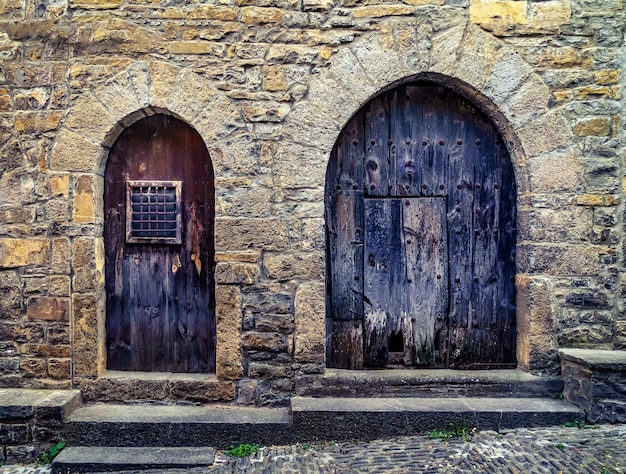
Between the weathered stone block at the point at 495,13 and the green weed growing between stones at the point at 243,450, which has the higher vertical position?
the weathered stone block at the point at 495,13

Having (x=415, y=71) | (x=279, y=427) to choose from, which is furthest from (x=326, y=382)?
(x=415, y=71)

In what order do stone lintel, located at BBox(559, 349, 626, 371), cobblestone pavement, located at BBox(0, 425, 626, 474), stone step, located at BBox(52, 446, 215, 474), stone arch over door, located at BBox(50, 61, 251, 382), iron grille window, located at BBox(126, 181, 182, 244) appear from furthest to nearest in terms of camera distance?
1. iron grille window, located at BBox(126, 181, 182, 244)
2. stone arch over door, located at BBox(50, 61, 251, 382)
3. stone lintel, located at BBox(559, 349, 626, 371)
4. stone step, located at BBox(52, 446, 215, 474)
5. cobblestone pavement, located at BBox(0, 425, 626, 474)

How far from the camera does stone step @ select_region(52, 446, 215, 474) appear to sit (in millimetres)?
2822

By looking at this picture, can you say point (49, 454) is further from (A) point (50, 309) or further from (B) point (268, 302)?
(B) point (268, 302)

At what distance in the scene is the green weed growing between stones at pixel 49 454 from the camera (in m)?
3.00

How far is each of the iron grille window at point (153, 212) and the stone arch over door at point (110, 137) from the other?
246 millimetres

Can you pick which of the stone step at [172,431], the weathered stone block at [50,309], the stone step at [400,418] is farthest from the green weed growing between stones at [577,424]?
the weathered stone block at [50,309]

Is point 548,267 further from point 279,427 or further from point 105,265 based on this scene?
point 105,265

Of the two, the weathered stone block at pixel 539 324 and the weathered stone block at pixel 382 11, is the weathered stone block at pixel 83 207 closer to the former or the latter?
the weathered stone block at pixel 382 11

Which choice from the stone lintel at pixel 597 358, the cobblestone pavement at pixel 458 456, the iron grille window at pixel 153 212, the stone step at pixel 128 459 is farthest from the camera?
the iron grille window at pixel 153 212

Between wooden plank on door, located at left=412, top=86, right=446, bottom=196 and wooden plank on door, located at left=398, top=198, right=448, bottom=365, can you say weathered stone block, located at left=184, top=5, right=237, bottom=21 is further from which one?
wooden plank on door, located at left=398, top=198, right=448, bottom=365

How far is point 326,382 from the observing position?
3.23 metres

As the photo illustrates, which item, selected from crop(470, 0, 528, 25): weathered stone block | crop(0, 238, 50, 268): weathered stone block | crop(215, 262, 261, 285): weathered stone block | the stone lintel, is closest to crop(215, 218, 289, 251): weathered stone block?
crop(215, 262, 261, 285): weathered stone block

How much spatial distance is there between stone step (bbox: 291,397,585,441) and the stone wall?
0.31m
